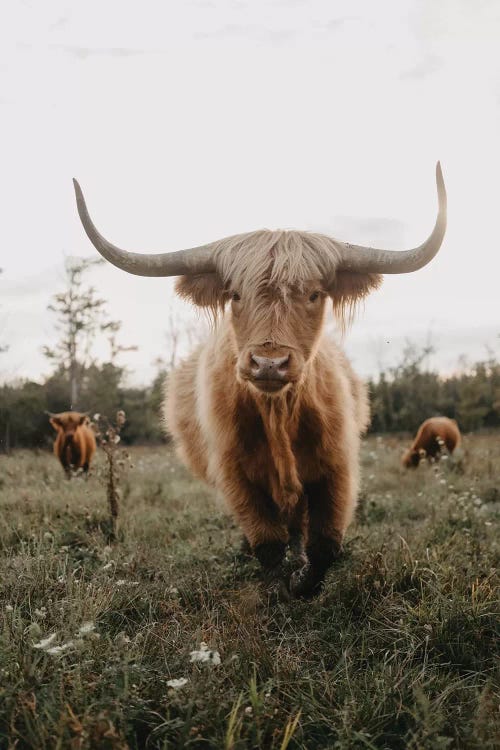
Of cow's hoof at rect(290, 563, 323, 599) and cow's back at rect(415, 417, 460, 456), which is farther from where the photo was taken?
cow's back at rect(415, 417, 460, 456)

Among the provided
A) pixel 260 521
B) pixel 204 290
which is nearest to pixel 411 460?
pixel 260 521

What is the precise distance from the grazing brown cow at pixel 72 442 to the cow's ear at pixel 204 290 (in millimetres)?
7682

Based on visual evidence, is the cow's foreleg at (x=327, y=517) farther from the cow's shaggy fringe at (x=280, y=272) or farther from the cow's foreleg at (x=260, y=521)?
the cow's shaggy fringe at (x=280, y=272)

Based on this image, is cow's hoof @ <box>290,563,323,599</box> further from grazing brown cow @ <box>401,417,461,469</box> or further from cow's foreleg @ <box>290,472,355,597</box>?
grazing brown cow @ <box>401,417,461,469</box>

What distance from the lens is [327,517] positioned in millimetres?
4199

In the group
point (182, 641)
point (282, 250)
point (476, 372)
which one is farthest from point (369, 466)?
point (476, 372)

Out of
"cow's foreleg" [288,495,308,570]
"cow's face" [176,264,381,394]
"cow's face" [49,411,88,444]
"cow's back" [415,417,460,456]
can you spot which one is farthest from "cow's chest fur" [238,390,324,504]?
"cow's back" [415,417,460,456]

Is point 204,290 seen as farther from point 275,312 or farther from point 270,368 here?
point 270,368

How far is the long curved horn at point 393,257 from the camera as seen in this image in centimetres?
351

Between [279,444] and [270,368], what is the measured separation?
0.89m

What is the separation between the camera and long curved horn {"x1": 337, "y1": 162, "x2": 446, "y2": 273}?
351 centimetres

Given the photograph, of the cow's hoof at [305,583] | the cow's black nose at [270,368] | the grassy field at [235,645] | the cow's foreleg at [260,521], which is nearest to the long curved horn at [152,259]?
the cow's black nose at [270,368]

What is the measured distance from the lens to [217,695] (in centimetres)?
209

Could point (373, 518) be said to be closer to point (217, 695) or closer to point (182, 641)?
point (182, 641)
